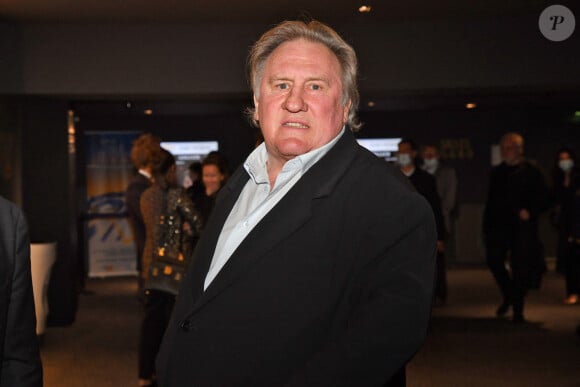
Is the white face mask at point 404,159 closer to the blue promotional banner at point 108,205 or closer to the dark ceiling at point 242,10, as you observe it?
the dark ceiling at point 242,10

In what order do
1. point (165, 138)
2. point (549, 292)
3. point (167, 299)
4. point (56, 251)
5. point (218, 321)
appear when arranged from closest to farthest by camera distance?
1. point (218, 321)
2. point (167, 299)
3. point (56, 251)
4. point (549, 292)
5. point (165, 138)

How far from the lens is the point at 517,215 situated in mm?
7508

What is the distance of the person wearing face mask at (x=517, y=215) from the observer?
744 cm

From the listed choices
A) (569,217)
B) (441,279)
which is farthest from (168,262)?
(569,217)

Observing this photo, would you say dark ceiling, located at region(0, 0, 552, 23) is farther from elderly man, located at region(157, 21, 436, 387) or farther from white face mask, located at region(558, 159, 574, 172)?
elderly man, located at region(157, 21, 436, 387)

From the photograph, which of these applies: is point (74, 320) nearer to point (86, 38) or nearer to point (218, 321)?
point (86, 38)

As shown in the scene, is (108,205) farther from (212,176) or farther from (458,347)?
(212,176)

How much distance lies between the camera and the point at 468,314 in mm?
8344

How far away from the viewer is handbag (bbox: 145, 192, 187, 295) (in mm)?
4668

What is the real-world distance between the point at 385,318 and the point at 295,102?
0.56 m

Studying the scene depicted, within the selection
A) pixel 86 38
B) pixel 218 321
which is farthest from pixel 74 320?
pixel 218 321

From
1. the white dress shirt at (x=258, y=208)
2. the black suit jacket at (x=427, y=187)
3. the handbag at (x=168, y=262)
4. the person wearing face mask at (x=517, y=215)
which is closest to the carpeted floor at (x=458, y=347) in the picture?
the person wearing face mask at (x=517, y=215)

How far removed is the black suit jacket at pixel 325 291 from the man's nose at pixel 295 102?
157 mm

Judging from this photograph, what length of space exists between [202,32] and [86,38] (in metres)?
1.10
